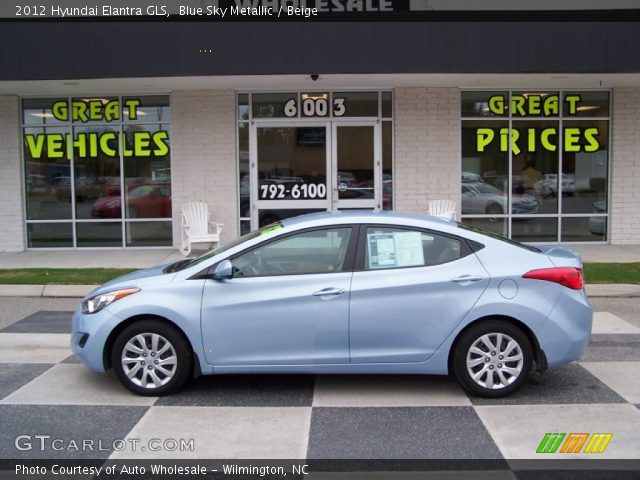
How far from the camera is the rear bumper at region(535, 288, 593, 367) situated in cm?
554

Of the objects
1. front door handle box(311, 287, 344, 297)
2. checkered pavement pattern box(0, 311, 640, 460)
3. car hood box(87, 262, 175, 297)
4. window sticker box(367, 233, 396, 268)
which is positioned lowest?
checkered pavement pattern box(0, 311, 640, 460)

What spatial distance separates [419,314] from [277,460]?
5.65 feet

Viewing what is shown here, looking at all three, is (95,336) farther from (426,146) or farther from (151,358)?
(426,146)

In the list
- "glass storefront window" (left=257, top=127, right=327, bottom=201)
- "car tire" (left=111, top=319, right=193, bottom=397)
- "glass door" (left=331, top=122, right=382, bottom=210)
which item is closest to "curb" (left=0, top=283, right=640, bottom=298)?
"car tire" (left=111, top=319, right=193, bottom=397)

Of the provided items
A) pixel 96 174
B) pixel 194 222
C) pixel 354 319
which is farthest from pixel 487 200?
pixel 354 319

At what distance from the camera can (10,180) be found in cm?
1462

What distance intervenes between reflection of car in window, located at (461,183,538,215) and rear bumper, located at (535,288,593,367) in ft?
30.2

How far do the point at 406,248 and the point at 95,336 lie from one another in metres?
2.69

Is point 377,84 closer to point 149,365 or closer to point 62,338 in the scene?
point 62,338

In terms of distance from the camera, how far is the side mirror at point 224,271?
18.3 ft

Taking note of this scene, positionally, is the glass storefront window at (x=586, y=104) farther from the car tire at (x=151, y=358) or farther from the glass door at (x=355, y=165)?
the car tire at (x=151, y=358)

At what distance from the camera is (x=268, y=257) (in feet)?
19.0

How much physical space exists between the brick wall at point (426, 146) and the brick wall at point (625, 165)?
3.37 meters

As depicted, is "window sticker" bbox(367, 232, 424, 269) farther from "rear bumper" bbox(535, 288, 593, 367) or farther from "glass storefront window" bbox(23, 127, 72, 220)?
"glass storefront window" bbox(23, 127, 72, 220)
